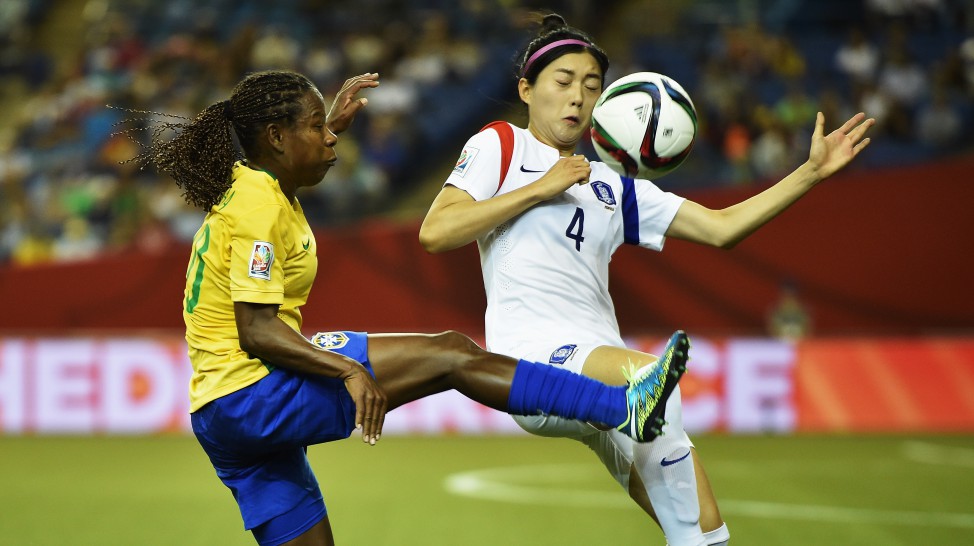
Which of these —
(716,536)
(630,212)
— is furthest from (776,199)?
(716,536)

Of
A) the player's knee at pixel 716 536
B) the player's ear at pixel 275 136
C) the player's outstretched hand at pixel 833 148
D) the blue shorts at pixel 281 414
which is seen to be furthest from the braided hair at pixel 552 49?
the player's knee at pixel 716 536

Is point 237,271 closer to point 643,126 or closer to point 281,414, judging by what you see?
point 281,414

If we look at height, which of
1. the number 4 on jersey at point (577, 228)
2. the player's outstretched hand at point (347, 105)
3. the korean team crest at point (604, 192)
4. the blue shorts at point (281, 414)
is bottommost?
the blue shorts at point (281, 414)

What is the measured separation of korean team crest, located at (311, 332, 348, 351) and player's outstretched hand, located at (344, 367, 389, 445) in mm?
191

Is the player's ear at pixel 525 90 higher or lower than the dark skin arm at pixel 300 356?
higher

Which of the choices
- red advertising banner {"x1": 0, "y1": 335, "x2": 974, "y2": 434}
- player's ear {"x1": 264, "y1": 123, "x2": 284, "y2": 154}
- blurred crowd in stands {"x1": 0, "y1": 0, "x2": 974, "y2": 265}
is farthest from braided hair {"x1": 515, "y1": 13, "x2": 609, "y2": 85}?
blurred crowd in stands {"x1": 0, "y1": 0, "x2": 974, "y2": 265}

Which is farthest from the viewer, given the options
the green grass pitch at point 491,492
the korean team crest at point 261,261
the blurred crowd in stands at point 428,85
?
the blurred crowd in stands at point 428,85

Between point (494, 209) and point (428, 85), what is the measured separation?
12.0 m

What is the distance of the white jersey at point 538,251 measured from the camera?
430 cm

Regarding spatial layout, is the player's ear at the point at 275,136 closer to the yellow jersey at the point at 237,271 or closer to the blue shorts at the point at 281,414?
the yellow jersey at the point at 237,271

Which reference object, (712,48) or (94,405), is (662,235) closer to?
(94,405)

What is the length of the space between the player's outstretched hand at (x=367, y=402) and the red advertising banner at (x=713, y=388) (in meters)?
8.69

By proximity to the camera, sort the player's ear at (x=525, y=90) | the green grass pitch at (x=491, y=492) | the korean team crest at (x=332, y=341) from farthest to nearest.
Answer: the green grass pitch at (x=491, y=492), the player's ear at (x=525, y=90), the korean team crest at (x=332, y=341)

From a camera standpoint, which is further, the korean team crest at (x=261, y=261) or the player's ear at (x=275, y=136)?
the player's ear at (x=275, y=136)
